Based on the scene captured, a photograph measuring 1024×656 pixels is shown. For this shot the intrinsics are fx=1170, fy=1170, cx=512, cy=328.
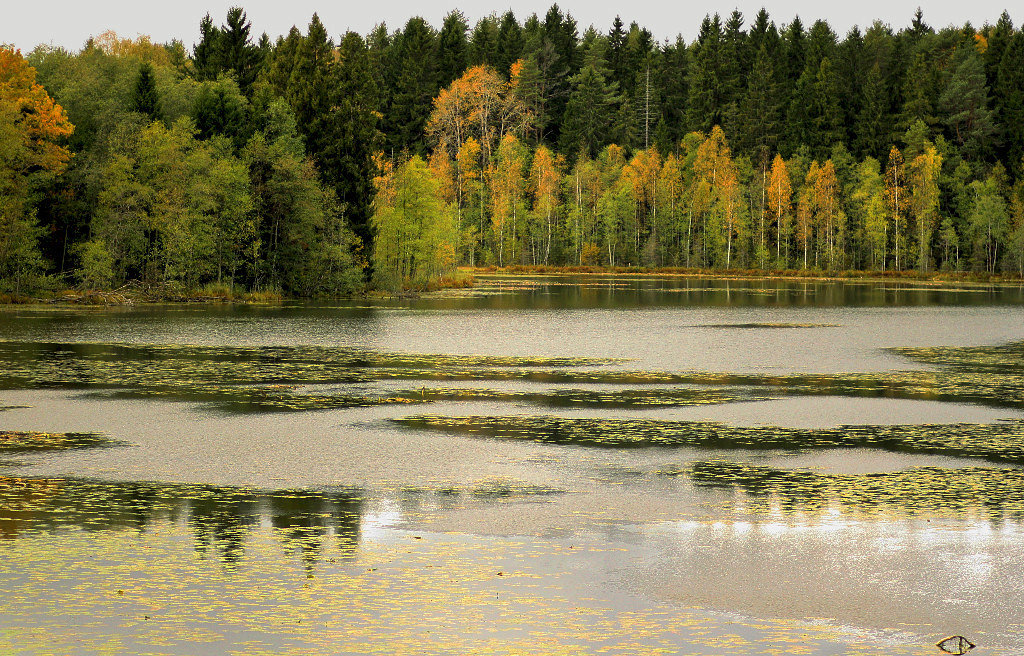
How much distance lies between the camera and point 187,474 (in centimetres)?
1697

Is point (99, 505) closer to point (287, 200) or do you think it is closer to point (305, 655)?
point (305, 655)

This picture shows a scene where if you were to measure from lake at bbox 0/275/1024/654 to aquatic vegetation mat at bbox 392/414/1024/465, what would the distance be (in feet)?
0.39

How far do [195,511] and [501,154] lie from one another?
148 meters

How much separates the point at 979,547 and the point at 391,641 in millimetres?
6800

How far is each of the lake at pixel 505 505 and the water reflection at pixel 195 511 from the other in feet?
0.20

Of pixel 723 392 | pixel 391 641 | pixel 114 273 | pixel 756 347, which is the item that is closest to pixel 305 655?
pixel 391 641

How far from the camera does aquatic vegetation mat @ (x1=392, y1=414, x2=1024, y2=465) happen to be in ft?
65.3

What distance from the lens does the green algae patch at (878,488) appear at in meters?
14.8

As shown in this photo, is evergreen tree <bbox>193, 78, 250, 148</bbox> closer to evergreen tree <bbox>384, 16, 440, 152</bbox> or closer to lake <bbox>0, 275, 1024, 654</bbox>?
lake <bbox>0, 275, 1024, 654</bbox>

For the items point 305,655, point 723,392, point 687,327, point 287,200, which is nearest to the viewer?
point 305,655

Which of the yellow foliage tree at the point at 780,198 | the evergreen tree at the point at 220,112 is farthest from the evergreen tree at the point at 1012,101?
the evergreen tree at the point at 220,112

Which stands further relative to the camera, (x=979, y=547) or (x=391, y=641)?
(x=979, y=547)

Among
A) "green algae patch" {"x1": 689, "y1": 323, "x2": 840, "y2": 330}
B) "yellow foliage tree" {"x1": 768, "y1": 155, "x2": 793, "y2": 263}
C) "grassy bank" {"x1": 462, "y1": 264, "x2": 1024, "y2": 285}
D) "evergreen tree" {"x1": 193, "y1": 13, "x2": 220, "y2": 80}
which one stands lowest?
"green algae patch" {"x1": 689, "y1": 323, "x2": 840, "y2": 330}

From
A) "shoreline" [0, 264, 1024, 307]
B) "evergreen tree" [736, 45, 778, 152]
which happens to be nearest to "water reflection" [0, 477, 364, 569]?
"shoreline" [0, 264, 1024, 307]
